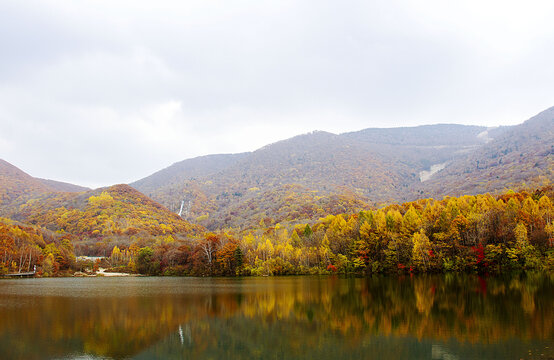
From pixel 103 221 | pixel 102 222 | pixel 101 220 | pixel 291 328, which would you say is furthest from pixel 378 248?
pixel 101 220

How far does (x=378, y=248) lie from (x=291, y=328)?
56467mm

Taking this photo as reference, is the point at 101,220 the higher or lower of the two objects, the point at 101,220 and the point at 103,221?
the higher

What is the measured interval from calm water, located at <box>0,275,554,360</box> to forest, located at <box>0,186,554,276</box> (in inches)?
→ 1281

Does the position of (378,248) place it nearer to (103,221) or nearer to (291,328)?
(291,328)

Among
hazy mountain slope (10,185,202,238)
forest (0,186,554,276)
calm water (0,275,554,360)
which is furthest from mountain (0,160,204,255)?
calm water (0,275,554,360)

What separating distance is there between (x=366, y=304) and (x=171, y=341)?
1742cm

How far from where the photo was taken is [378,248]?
75.8 metres

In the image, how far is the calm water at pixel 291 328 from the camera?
17.4 metres

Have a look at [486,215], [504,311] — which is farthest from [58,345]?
[486,215]

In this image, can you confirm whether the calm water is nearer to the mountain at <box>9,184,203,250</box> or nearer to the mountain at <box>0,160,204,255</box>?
Result: the mountain at <box>0,160,204,255</box>

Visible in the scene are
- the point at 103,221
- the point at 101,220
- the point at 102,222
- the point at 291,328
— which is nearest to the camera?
the point at 291,328

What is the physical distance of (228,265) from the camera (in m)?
90.4

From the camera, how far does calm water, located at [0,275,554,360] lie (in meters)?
17.4

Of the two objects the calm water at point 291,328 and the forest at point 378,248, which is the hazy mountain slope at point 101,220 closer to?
the forest at point 378,248
